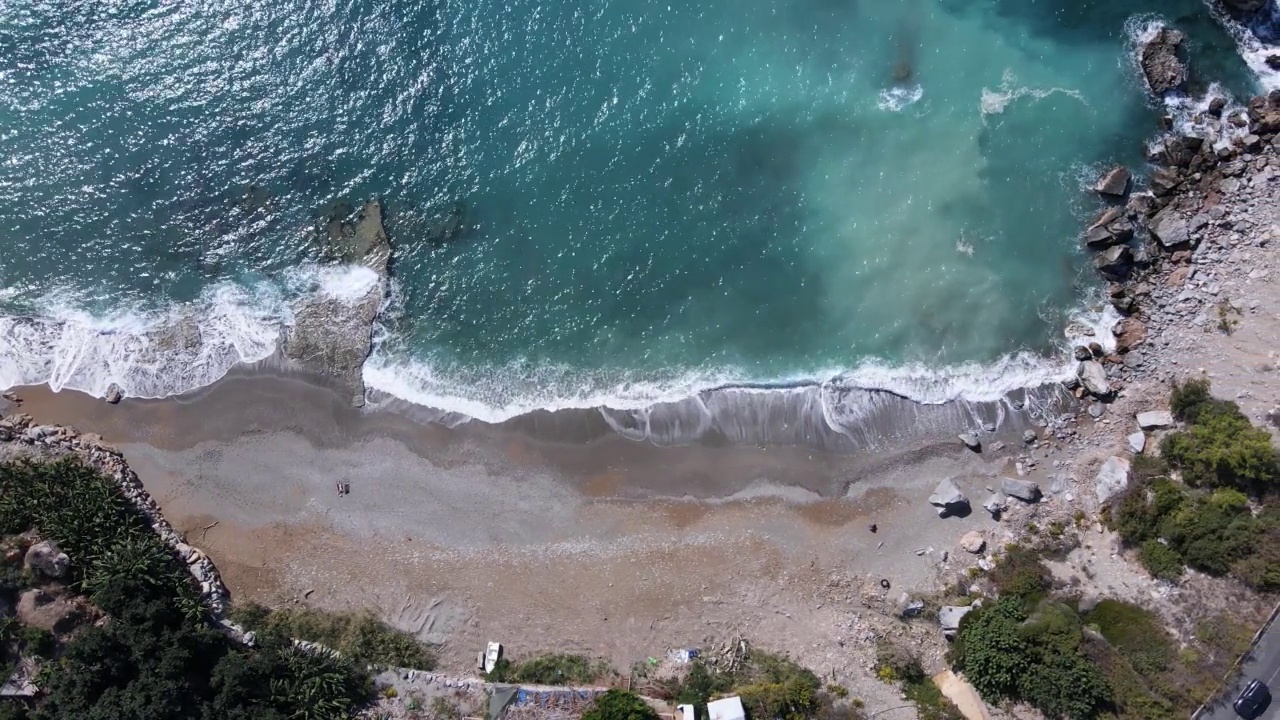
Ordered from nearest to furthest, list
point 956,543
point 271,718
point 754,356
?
point 271,718, point 956,543, point 754,356

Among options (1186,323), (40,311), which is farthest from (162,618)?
(1186,323)

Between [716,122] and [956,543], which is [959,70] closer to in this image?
[716,122]

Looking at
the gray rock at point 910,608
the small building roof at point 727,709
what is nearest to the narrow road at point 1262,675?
the gray rock at point 910,608

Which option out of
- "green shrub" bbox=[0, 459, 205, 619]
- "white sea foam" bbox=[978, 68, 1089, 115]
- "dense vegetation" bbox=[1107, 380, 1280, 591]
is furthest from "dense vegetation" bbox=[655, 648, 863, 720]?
"white sea foam" bbox=[978, 68, 1089, 115]

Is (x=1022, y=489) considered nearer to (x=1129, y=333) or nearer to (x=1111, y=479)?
(x=1111, y=479)

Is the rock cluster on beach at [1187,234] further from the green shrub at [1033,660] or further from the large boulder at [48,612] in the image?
the large boulder at [48,612]

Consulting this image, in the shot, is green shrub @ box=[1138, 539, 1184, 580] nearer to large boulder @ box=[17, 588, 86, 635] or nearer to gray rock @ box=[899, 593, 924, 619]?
gray rock @ box=[899, 593, 924, 619]
